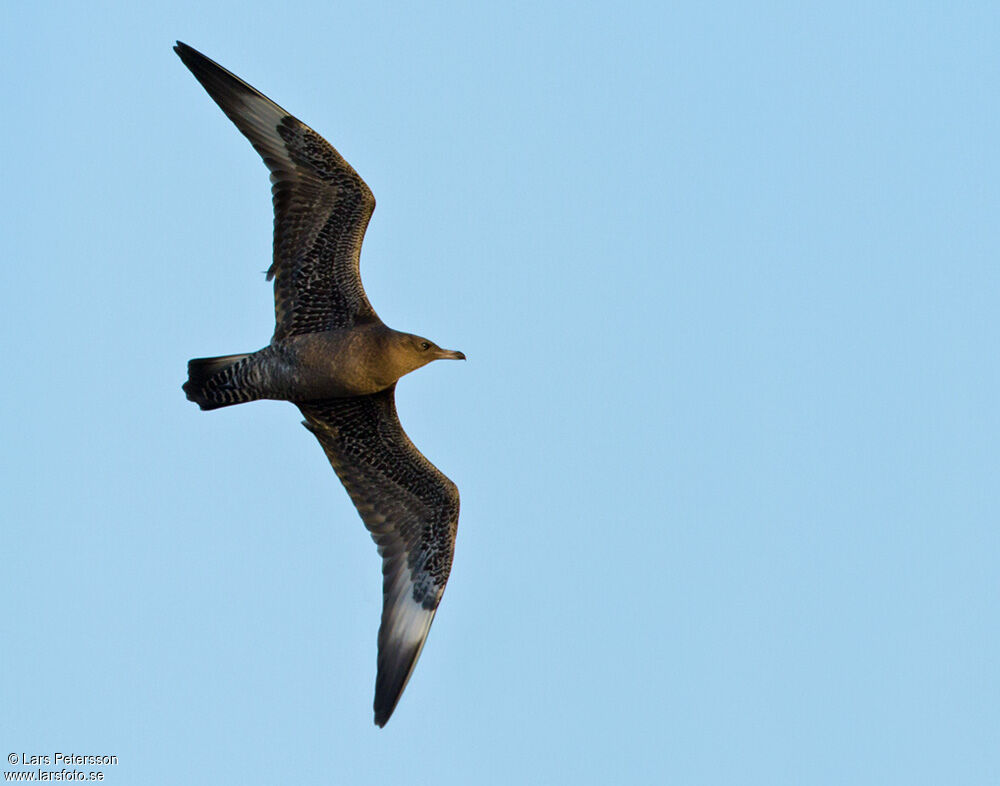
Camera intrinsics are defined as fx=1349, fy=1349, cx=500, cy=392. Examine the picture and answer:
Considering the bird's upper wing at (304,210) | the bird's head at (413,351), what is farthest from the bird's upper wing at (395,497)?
the bird's upper wing at (304,210)

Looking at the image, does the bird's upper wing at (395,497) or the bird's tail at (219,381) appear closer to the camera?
the bird's tail at (219,381)

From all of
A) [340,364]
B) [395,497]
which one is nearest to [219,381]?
[340,364]

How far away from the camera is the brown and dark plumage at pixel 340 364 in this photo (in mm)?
11609

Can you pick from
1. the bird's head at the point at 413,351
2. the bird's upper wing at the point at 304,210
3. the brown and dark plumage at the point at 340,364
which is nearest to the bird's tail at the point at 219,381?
the brown and dark plumage at the point at 340,364

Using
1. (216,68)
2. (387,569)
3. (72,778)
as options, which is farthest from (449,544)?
(216,68)

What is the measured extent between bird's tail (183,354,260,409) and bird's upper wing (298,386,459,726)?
2.42 feet

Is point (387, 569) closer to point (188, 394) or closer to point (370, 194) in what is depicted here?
point (188, 394)

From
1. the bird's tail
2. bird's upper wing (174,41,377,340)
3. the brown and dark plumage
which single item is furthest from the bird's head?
the bird's tail

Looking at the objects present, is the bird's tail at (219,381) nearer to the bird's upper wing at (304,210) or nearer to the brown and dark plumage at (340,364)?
the brown and dark plumage at (340,364)

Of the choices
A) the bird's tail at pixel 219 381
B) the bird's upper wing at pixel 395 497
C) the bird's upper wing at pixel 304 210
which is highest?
the bird's upper wing at pixel 304 210

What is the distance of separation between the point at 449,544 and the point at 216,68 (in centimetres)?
470

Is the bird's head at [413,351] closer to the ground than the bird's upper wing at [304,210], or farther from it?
closer to the ground

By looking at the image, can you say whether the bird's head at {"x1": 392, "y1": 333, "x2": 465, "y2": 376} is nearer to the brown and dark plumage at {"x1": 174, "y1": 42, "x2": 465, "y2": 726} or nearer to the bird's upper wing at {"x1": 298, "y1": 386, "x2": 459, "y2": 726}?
the brown and dark plumage at {"x1": 174, "y1": 42, "x2": 465, "y2": 726}

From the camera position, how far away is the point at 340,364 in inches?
454
